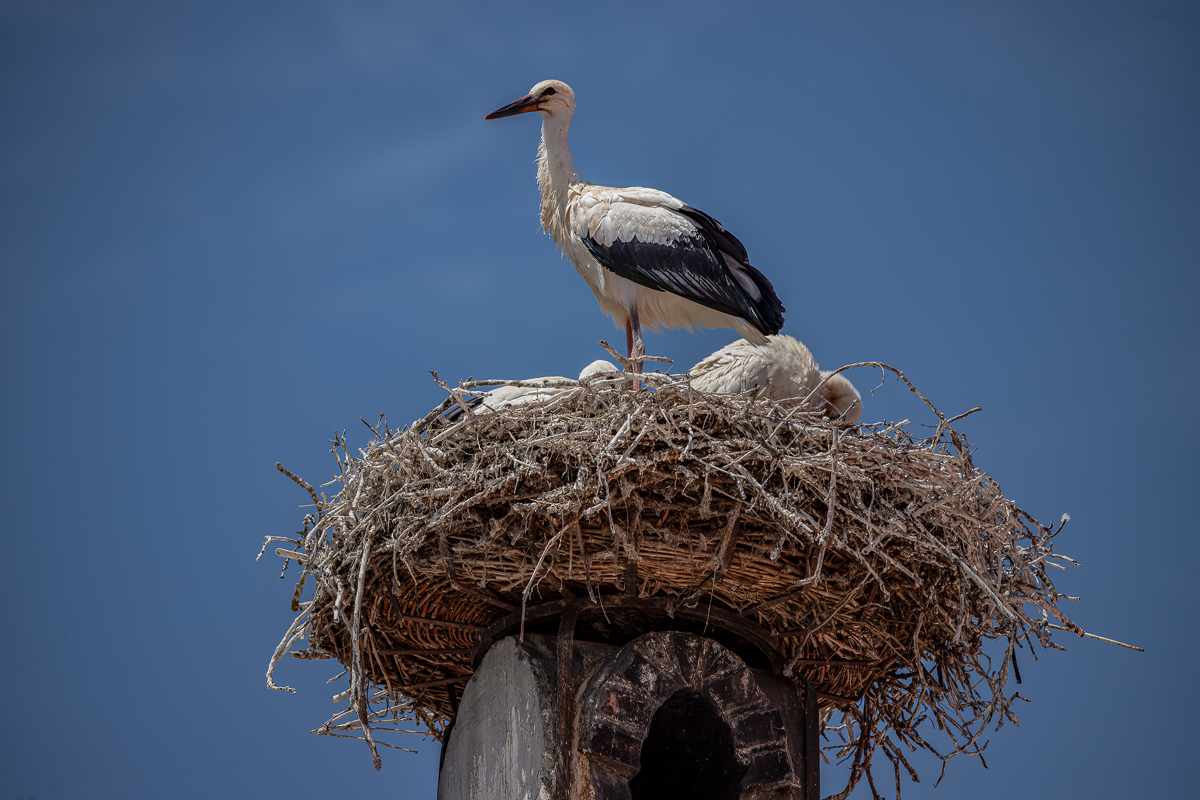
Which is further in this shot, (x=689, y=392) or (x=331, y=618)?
(x=331, y=618)

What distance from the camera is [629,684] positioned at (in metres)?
4.84

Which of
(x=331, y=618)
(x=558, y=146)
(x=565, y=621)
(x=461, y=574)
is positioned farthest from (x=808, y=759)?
(x=558, y=146)

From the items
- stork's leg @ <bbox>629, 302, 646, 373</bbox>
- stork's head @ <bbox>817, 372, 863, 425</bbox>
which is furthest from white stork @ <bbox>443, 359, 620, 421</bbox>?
stork's head @ <bbox>817, 372, 863, 425</bbox>

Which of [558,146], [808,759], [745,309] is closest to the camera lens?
[808,759]

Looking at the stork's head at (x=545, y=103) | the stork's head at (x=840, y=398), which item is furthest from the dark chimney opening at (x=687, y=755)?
the stork's head at (x=545, y=103)

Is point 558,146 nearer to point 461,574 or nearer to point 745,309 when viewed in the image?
point 745,309

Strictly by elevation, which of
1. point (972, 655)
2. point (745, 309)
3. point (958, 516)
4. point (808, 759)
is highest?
point (745, 309)

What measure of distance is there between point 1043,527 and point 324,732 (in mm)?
2987

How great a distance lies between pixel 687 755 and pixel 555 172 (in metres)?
3.22

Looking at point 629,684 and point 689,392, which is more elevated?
point 689,392

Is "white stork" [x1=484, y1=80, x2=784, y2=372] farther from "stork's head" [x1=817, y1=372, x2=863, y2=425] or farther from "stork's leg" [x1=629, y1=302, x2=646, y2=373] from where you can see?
"stork's head" [x1=817, y1=372, x2=863, y2=425]

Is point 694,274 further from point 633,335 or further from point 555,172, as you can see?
point 555,172

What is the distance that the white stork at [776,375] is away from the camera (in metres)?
6.57

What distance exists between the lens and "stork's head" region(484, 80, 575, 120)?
284 inches
